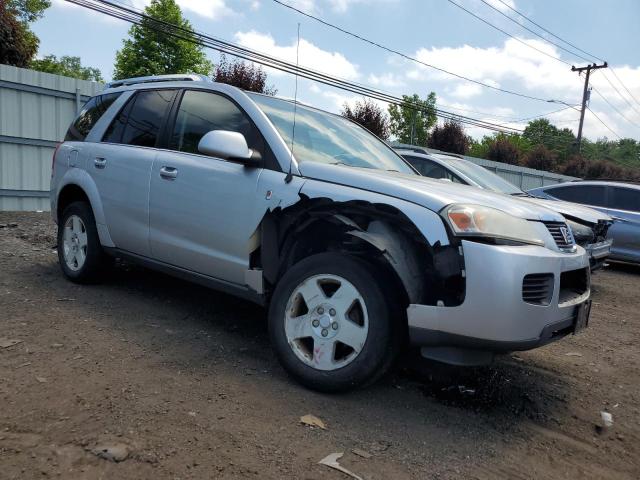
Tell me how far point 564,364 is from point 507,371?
1.94 feet

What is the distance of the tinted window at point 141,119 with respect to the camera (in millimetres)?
4391

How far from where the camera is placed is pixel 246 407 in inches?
112

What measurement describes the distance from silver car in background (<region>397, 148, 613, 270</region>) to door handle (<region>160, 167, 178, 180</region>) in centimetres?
356

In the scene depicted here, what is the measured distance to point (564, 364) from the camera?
4.04m

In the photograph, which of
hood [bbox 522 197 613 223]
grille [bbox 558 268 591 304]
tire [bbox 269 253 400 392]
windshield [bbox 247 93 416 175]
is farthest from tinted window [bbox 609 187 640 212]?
tire [bbox 269 253 400 392]

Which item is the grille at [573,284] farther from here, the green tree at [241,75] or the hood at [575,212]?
the green tree at [241,75]

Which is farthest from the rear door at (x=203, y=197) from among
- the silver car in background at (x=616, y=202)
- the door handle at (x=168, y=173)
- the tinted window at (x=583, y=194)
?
the tinted window at (x=583, y=194)

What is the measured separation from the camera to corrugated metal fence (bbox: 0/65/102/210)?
30.8ft

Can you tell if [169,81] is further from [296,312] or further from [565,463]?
[565,463]

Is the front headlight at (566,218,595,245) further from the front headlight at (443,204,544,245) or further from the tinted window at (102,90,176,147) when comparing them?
the tinted window at (102,90,176,147)

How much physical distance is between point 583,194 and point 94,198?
8429 millimetres

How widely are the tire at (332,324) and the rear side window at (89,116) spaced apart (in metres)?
2.91

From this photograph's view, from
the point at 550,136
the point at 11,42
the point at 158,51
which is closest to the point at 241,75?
the point at 11,42

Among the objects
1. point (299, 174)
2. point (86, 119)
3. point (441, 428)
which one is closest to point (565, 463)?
point (441, 428)
